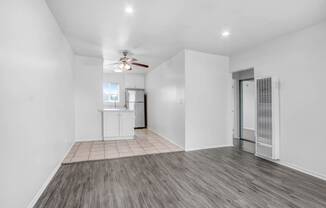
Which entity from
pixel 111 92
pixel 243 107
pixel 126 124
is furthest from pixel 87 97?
pixel 243 107

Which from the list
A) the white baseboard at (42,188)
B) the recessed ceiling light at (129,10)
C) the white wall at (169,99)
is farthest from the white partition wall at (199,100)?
the white baseboard at (42,188)

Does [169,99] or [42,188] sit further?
[169,99]

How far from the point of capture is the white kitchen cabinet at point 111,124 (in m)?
5.38

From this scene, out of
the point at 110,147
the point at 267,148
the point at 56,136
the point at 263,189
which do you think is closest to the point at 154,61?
the point at 110,147

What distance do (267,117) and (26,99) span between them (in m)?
4.25

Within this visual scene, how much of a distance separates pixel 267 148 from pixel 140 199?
117 inches

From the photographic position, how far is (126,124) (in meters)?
5.59

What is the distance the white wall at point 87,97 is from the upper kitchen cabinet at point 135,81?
8.24 feet

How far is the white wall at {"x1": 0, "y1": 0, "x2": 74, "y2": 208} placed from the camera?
1.42 m

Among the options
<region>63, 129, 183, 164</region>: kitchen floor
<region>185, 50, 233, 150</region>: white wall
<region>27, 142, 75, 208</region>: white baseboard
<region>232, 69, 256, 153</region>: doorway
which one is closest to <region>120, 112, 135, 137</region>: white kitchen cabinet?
<region>63, 129, 183, 164</region>: kitchen floor

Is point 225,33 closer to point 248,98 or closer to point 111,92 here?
point 248,98

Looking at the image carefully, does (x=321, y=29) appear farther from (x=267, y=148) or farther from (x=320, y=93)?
(x=267, y=148)

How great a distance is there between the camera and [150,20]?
2775 millimetres

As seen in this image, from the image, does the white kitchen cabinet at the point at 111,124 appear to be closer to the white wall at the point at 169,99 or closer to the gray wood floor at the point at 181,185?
the white wall at the point at 169,99
